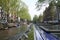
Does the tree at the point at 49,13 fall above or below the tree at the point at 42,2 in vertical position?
below

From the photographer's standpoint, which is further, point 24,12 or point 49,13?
point 24,12

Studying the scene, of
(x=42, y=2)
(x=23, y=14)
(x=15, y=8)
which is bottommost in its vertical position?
(x=23, y=14)

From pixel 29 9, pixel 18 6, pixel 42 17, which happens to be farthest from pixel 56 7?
pixel 18 6

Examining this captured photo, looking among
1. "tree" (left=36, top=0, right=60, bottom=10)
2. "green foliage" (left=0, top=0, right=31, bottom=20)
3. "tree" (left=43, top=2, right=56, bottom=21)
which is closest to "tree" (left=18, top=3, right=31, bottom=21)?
"green foliage" (left=0, top=0, right=31, bottom=20)

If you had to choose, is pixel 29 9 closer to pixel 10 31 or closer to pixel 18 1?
pixel 18 1

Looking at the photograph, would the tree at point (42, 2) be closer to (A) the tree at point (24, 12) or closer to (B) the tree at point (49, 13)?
(B) the tree at point (49, 13)

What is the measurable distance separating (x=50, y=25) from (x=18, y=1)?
0.96 meters

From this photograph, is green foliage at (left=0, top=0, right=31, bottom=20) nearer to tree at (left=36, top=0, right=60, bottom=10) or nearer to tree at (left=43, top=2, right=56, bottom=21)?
tree at (left=36, top=0, right=60, bottom=10)

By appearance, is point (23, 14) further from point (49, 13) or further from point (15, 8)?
point (49, 13)

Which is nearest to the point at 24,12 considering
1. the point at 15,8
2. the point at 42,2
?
the point at 15,8

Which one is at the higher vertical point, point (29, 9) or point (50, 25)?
point (29, 9)

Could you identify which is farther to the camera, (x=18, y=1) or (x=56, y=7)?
(x=18, y=1)


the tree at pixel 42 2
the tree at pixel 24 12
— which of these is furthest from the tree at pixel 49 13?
the tree at pixel 24 12

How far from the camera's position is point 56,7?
3.74 m
